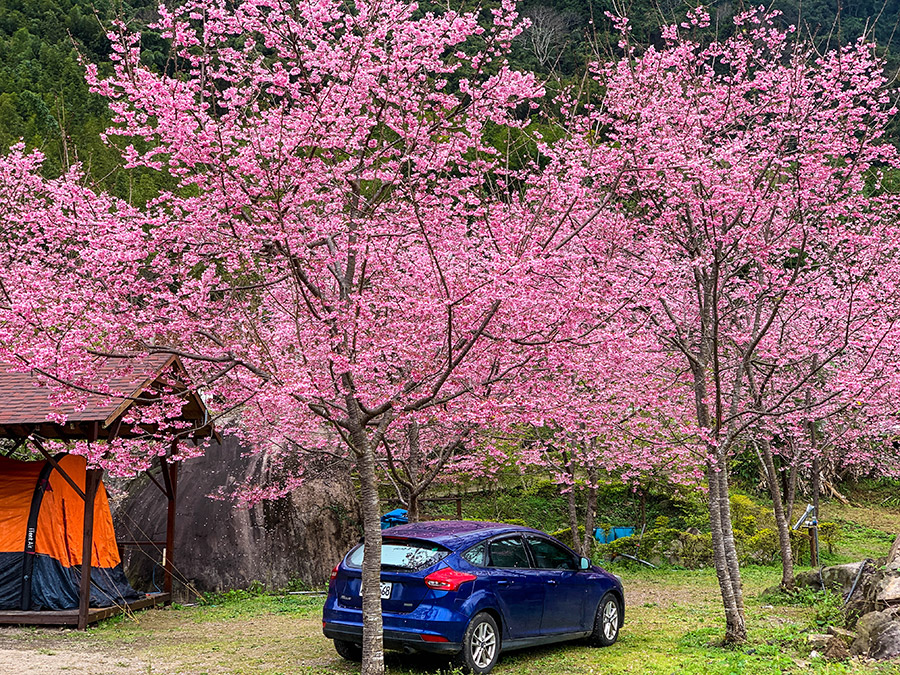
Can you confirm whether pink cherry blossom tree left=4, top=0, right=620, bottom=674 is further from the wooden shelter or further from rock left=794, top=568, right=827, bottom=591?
rock left=794, top=568, right=827, bottom=591

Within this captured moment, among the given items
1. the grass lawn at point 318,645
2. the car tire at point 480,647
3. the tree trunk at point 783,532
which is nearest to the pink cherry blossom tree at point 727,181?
the grass lawn at point 318,645

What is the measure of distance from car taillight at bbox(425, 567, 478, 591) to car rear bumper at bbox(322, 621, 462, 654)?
19.2 inches

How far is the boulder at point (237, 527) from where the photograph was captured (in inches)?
611

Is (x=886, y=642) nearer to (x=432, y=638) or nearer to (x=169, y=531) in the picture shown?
(x=432, y=638)

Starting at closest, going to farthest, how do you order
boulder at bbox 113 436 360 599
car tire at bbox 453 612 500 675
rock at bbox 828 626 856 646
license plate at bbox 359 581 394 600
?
car tire at bbox 453 612 500 675 < license plate at bbox 359 581 394 600 < rock at bbox 828 626 856 646 < boulder at bbox 113 436 360 599

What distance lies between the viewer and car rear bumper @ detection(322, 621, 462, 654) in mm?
7527

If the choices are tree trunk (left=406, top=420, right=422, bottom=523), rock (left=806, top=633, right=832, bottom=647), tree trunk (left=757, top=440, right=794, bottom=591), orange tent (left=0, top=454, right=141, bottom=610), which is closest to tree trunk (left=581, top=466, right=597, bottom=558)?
tree trunk (left=757, top=440, right=794, bottom=591)

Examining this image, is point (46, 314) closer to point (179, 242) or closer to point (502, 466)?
point (179, 242)


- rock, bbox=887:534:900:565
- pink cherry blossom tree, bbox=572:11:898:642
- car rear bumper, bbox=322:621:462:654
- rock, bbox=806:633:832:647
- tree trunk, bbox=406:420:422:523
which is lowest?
rock, bbox=806:633:832:647

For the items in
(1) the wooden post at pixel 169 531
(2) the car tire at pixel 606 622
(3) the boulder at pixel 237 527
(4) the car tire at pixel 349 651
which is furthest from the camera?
(3) the boulder at pixel 237 527

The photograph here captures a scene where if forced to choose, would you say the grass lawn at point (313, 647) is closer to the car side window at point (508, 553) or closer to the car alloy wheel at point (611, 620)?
the car alloy wheel at point (611, 620)

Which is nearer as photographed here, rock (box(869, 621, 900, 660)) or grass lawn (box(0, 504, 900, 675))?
rock (box(869, 621, 900, 660))

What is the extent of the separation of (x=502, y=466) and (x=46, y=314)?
1297 centimetres

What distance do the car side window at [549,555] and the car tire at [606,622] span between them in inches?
30.7
